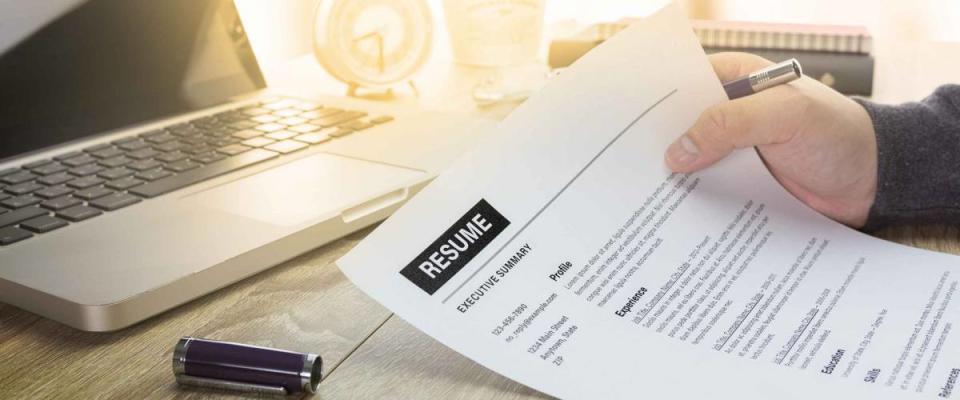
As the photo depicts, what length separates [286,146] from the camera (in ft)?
2.42

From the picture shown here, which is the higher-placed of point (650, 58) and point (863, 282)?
point (650, 58)

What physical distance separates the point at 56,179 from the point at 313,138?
19 cm

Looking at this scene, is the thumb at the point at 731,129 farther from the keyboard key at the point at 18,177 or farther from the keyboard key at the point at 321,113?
the keyboard key at the point at 18,177

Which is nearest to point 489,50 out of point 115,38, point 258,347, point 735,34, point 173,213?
point 735,34

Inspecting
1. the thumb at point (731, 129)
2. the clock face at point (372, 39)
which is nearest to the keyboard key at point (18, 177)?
the clock face at point (372, 39)

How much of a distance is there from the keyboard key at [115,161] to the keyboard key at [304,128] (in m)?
0.13

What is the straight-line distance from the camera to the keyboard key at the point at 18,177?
0.67 metres

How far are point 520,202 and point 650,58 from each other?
0.15m

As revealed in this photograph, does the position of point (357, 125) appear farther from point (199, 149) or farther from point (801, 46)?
point (801, 46)

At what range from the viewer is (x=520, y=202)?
0.52 m

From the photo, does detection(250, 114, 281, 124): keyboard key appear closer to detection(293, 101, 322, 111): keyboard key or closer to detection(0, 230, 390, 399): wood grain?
detection(293, 101, 322, 111): keyboard key

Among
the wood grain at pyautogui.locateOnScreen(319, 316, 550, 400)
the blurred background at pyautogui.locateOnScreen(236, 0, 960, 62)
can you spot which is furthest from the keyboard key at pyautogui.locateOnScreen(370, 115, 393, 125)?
the blurred background at pyautogui.locateOnScreen(236, 0, 960, 62)

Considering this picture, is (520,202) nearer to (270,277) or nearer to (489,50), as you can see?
(270,277)

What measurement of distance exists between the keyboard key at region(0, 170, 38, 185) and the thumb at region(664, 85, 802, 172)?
449 mm
